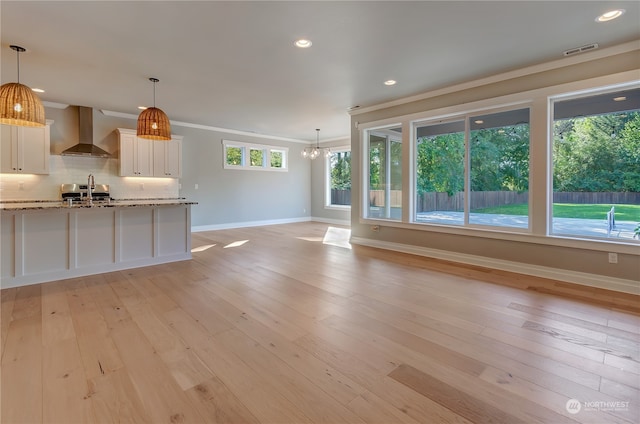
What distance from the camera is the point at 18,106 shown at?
3.01 metres

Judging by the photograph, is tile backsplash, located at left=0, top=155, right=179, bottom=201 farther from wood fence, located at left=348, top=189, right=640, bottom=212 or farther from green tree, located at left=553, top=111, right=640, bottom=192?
green tree, located at left=553, top=111, right=640, bottom=192

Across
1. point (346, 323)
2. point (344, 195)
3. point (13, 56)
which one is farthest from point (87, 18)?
point (344, 195)

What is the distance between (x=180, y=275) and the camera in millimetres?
4043

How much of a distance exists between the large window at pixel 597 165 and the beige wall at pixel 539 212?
200mm

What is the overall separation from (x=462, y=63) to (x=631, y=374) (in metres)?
3.51

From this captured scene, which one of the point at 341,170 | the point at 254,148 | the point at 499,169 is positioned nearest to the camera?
the point at 499,169

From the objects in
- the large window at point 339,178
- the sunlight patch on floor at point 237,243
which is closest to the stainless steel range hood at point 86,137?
the sunlight patch on floor at point 237,243

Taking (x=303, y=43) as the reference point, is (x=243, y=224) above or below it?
below

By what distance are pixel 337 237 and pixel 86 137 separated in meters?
5.55

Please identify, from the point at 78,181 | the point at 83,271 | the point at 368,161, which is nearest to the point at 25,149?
the point at 78,181

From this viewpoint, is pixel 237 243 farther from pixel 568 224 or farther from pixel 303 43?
pixel 568 224

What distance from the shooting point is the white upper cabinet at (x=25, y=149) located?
16.7 ft

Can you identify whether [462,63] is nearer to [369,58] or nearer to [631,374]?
[369,58]

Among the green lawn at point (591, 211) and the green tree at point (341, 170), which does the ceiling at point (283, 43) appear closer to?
the green lawn at point (591, 211)
